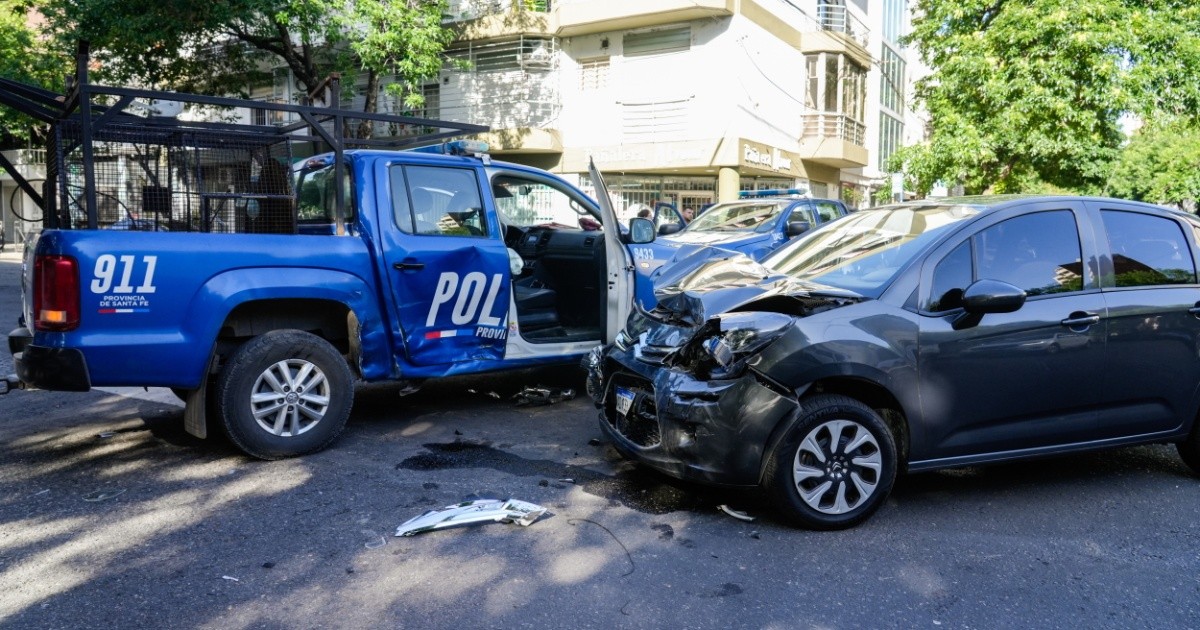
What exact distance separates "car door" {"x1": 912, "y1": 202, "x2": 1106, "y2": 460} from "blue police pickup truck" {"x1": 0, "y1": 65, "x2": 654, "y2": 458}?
2.49 meters

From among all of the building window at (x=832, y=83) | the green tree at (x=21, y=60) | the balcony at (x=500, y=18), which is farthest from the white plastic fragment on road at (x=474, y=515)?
the building window at (x=832, y=83)

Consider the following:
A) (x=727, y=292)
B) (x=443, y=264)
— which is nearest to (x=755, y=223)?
(x=443, y=264)

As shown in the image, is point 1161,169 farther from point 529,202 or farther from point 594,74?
point 529,202

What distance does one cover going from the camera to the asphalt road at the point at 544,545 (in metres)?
3.46

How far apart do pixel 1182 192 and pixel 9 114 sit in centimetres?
3419

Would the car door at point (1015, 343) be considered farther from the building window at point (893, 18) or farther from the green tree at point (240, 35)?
the building window at point (893, 18)

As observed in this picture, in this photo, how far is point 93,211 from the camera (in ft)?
16.4

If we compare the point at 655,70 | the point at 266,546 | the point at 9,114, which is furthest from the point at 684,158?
the point at 266,546

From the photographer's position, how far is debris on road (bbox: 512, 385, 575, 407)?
7062 mm

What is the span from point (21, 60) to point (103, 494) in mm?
22058

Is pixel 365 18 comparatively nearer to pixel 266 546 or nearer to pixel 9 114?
pixel 9 114

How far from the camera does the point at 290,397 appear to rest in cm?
539

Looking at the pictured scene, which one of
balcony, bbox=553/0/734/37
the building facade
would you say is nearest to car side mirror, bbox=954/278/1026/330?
the building facade

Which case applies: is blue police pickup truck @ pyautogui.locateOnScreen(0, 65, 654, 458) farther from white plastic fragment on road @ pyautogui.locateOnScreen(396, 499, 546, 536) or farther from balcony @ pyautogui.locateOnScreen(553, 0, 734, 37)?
balcony @ pyautogui.locateOnScreen(553, 0, 734, 37)
